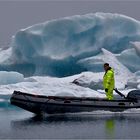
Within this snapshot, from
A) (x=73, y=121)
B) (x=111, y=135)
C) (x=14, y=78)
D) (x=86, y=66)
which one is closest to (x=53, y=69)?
(x=86, y=66)

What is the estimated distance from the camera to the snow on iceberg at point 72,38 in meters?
23.2

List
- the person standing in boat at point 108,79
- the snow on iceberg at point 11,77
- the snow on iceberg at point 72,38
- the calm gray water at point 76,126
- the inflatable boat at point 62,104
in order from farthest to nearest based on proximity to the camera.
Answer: the snow on iceberg at point 72,38, the snow on iceberg at point 11,77, the inflatable boat at point 62,104, the person standing in boat at point 108,79, the calm gray water at point 76,126

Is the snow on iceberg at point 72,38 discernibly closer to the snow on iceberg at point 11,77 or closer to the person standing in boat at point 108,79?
the snow on iceberg at point 11,77

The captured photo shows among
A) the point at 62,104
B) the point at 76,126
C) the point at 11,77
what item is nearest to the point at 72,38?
the point at 11,77

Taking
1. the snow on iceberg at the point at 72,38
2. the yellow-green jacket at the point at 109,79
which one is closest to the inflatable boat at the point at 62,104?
the yellow-green jacket at the point at 109,79

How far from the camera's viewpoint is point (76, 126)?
32.4 feet

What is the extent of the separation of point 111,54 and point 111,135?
47.9 feet

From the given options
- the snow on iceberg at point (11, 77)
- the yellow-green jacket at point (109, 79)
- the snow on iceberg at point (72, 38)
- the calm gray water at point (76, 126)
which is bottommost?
the calm gray water at point (76, 126)

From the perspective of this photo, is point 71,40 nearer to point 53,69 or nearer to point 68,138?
point 53,69

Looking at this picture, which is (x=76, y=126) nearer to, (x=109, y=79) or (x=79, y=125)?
(x=79, y=125)

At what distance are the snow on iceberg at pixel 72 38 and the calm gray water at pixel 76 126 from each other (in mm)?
10964

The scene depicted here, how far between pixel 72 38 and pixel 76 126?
1369 cm

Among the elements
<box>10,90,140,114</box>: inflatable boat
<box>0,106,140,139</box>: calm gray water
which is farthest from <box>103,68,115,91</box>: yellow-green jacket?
<box>0,106,140,139</box>: calm gray water

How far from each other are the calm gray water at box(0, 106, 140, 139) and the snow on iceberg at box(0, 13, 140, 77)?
36.0ft
